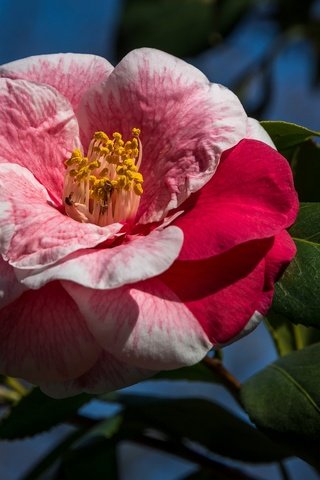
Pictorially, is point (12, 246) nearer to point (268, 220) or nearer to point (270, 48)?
point (268, 220)

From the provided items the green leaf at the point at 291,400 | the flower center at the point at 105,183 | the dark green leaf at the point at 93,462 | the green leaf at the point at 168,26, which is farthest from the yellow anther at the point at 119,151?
the green leaf at the point at 168,26

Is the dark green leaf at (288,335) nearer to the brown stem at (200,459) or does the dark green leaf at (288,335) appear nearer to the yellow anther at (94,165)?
the brown stem at (200,459)

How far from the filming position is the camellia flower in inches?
27.2

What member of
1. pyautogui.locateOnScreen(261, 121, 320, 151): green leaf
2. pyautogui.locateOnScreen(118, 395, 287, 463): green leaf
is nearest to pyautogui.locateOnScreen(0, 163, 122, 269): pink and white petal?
pyautogui.locateOnScreen(261, 121, 320, 151): green leaf

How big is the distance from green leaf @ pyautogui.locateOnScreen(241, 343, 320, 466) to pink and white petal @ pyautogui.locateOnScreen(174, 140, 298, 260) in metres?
0.22

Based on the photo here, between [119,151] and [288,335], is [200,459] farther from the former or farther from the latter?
[119,151]

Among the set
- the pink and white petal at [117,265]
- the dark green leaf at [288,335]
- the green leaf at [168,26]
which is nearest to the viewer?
the pink and white petal at [117,265]

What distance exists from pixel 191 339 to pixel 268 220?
0.12 m

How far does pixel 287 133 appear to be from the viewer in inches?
35.0

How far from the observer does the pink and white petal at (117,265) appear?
663mm

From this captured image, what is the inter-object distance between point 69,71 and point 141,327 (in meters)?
0.29

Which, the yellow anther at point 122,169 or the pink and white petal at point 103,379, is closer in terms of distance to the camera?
the pink and white petal at point 103,379

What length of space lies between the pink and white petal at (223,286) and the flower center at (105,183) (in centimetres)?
11

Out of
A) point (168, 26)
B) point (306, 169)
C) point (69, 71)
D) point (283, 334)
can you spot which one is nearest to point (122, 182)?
point (69, 71)
